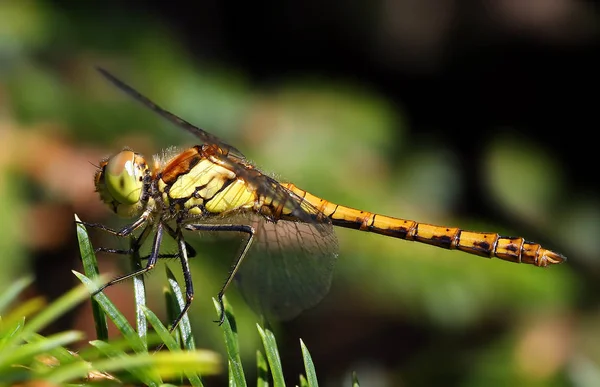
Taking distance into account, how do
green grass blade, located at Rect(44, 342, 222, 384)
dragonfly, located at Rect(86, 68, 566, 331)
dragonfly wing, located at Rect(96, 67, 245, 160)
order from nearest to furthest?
green grass blade, located at Rect(44, 342, 222, 384), dragonfly wing, located at Rect(96, 67, 245, 160), dragonfly, located at Rect(86, 68, 566, 331)

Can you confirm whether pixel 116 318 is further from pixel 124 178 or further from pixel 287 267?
pixel 287 267

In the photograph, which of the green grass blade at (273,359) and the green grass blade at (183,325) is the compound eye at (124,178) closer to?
the green grass blade at (183,325)

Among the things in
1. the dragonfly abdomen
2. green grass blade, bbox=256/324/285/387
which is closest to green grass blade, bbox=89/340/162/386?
green grass blade, bbox=256/324/285/387

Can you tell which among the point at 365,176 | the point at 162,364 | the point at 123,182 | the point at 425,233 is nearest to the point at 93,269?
the point at 162,364

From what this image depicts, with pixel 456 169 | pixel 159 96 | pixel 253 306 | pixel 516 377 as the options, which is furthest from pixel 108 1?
pixel 516 377

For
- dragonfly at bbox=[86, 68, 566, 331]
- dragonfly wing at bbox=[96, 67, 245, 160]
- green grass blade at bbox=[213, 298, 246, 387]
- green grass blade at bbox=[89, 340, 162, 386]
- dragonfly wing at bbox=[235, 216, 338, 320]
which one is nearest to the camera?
green grass blade at bbox=[89, 340, 162, 386]

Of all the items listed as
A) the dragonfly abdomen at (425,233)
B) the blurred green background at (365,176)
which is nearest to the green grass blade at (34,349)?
the blurred green background at (365,176)

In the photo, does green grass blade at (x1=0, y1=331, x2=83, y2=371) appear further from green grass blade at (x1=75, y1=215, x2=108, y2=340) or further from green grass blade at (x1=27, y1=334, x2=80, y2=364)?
green grass blade at (x1=75, y1=215, x2=108, y2=340)

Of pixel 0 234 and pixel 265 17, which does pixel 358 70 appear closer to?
pixel 265 17
